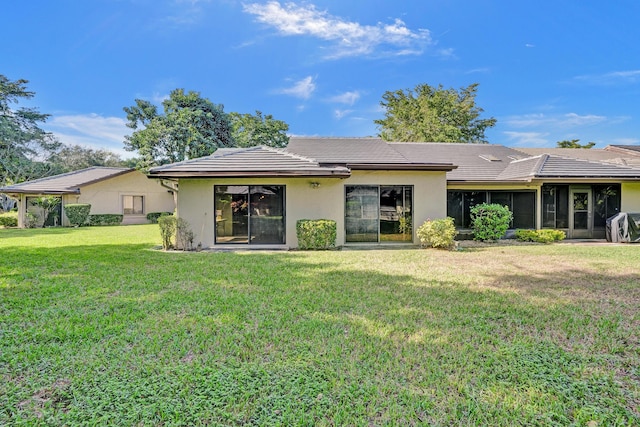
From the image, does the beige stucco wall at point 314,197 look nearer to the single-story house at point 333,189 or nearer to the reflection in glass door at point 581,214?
the single-story house at point 333,189

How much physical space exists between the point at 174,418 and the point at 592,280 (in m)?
7.98

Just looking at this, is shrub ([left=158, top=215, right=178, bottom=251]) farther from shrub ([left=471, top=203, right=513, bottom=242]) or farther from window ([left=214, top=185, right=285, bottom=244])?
shrub ([left=471, top=203, right=513, bottom=242])

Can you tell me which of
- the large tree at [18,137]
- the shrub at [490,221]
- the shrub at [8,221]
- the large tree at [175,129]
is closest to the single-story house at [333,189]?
the shrub at [490,221]

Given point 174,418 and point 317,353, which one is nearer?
point 174,418

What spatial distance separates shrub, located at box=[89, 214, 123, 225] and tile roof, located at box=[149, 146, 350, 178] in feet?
54.3

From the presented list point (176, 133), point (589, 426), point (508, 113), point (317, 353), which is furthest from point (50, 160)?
point (508, 113)

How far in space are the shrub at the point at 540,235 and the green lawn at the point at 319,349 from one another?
6.37 metres

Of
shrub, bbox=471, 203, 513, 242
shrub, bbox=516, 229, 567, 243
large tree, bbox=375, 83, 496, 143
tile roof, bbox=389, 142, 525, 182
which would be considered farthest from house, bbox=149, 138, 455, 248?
large tree, bbox=375, 83, 496, 143

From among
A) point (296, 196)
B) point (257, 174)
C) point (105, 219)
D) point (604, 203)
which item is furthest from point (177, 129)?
point (604, 203)

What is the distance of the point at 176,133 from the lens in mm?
27703

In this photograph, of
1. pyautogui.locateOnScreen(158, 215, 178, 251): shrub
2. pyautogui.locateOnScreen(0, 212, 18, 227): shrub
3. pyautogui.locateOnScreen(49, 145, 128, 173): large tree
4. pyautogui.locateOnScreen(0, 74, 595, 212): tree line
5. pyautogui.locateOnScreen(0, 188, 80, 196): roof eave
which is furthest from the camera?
pyautogui.locateOnScreen(49, 145, 128, 173): large tree

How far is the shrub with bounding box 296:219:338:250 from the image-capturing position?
36.1ft

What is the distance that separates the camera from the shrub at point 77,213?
22203 millimetres

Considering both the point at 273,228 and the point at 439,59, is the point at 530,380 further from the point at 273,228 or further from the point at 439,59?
the point at 439,59
